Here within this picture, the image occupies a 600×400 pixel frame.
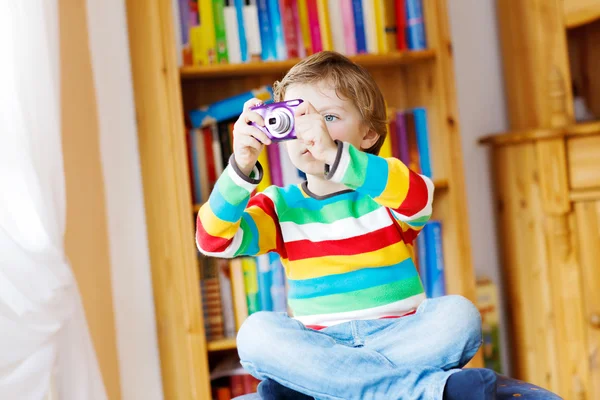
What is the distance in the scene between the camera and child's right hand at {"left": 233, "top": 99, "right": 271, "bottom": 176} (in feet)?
3.28

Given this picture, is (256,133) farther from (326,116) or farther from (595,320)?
(595,320)

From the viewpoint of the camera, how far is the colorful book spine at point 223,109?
1830mm

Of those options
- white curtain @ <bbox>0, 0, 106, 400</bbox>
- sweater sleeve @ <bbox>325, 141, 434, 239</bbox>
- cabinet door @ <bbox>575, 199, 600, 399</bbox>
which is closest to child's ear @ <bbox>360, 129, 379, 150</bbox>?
sweater sleeve @ <bbox>325, 141, 434, 239</bbox>

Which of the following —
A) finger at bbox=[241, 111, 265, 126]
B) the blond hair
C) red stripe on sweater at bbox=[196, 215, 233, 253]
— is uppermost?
the blond hair

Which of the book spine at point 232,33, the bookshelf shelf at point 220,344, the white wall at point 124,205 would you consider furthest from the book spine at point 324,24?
the bookshelf shelf at point 220,344

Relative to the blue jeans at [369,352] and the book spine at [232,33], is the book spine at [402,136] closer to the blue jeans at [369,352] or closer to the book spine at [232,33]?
the book spine at [232,33]

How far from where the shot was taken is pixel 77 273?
170 centimetres

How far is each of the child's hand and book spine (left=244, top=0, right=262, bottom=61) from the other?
87 cm

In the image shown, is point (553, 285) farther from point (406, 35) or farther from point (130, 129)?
point (130, 129)

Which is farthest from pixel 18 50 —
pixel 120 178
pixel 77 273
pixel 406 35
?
pixel 406 35

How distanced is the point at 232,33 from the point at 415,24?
48 centimetres

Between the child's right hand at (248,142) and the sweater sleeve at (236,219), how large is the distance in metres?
0.01

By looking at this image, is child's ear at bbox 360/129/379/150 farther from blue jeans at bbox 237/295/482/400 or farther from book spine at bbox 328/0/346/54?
book spine at bbox 328/0/346/54

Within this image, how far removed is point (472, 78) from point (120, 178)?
3.69ft
